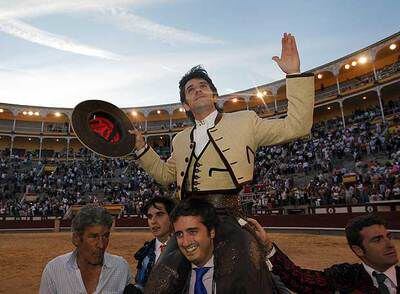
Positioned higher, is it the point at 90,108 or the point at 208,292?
the point at 90,108

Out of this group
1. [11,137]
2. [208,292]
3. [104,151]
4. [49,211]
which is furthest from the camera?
[11,137]

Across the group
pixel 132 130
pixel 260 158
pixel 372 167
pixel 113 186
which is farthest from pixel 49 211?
pixel 132 130

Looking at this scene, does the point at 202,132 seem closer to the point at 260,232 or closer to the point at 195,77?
the point at 195,77

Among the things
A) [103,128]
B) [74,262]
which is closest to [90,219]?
[74,262]

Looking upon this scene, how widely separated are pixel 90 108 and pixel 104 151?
0.34 meters

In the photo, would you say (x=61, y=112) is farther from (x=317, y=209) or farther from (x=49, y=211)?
(x=317, y=209)

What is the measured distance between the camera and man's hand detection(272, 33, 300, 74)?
2.05m

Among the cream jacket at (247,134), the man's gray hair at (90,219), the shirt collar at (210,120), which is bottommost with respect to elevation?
the man's gray hair at (90,219)

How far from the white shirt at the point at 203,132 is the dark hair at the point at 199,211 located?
51cm

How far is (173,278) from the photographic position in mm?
1749

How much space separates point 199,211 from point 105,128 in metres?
1.12

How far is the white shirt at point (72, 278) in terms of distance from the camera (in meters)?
2.16

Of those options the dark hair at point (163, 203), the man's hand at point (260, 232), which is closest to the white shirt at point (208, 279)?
the man's hand at point (260, 232)

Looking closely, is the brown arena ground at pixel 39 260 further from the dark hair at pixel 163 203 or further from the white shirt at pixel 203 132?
the white shirt at pixel 203 132
